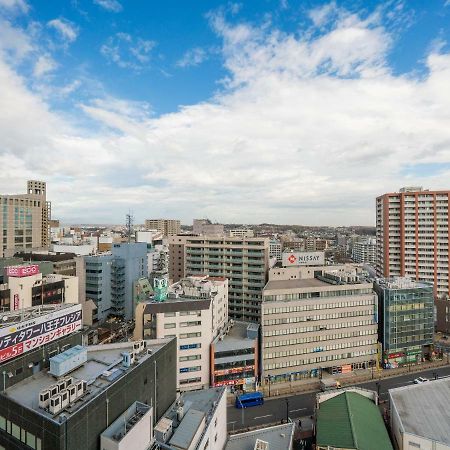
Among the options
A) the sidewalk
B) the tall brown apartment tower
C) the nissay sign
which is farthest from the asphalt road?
the tall brown apartment tower

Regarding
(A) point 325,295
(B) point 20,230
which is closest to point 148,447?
(A) point 325,295

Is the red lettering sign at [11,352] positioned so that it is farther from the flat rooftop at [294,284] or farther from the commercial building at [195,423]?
the flat rooftop at [294,284]

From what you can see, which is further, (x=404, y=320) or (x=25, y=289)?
(x=404, y=320)

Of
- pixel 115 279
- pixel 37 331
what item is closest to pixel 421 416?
pixel 37 331

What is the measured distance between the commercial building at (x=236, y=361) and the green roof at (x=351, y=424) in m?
17.6

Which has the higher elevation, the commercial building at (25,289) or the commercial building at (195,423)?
the commercial building at (25,289)

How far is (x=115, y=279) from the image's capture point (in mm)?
112375

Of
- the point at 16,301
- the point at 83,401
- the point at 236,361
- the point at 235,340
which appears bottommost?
the point at 236,361

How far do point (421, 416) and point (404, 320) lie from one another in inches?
1458

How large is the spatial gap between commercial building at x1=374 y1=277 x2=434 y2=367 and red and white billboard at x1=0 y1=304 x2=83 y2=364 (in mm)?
68614

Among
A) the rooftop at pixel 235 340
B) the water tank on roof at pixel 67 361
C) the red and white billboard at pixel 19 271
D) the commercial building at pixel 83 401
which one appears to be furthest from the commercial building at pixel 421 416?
the red and white billboard at pixel 19 271

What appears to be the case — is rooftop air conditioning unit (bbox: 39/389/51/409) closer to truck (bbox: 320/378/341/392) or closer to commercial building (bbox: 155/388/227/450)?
commercial building (bbox: 155/388/227/450)

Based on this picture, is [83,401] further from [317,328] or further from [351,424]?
[317,328]

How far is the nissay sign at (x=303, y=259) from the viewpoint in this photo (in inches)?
3634
